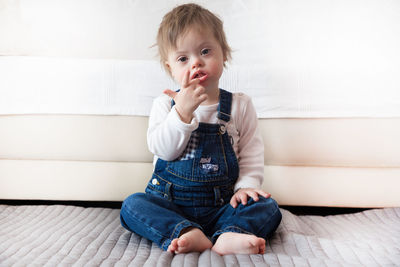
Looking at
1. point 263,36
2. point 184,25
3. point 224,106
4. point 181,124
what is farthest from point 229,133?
point 263,36

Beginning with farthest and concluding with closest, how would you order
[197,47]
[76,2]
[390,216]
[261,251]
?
[76,2] → [390,216] → [197,47] → [261,251]

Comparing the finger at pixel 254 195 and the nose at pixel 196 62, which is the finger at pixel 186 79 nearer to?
the nose at pixel 196 62

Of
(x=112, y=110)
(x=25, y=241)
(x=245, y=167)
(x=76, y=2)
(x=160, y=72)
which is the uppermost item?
(x=76, y=2)

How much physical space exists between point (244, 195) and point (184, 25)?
1.29 feet

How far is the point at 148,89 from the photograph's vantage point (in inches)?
37.7

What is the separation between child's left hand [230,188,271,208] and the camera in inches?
28.4

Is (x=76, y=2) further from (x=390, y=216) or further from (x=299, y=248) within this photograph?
(x=390, y=216)

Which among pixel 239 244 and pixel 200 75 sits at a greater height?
pixel 200 75

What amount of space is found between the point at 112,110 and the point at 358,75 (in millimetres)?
689

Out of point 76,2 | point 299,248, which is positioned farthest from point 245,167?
point 76,2

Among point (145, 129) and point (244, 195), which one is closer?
point (244, 195)

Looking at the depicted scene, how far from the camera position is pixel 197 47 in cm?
75

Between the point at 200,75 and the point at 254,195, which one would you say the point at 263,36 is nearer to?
the point at 200,75

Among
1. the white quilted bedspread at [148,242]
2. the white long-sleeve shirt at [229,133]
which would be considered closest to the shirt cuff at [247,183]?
the white long-sleeve shirt at [229,133]
